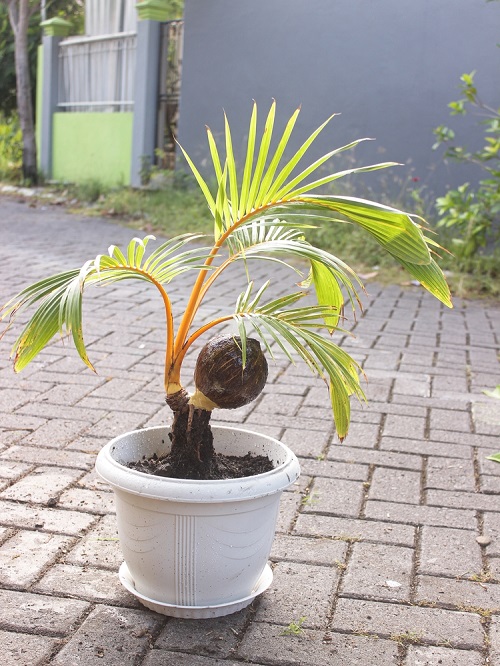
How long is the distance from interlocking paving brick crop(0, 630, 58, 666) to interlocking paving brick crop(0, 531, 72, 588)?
278 millimetres

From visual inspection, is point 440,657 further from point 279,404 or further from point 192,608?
point 279,404

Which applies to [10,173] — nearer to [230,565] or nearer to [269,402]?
[269,402]

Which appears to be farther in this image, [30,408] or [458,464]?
[30,408]

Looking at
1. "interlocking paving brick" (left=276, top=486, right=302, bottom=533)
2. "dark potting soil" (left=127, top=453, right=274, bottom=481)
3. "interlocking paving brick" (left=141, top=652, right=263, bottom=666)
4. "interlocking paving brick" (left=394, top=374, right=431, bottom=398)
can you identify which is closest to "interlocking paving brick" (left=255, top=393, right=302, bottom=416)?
"interlocking paving brick" (left=394, top=374, right=431, bottom=398)

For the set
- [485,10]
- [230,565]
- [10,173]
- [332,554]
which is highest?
[485,10]

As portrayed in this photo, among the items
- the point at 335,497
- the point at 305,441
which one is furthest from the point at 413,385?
the point at 335,497

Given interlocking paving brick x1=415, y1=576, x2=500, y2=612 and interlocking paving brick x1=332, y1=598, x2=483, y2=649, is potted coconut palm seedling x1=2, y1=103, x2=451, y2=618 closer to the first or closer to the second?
interlocking paving brick x1=332, y1=598, x2=483, y2=649

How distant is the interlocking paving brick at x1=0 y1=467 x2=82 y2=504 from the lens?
3.01 metres

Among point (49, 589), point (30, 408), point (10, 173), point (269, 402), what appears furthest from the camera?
point (10, 173)

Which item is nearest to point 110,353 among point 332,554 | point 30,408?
point 30,408

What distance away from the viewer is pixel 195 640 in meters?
2.21

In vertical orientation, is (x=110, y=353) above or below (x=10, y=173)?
above

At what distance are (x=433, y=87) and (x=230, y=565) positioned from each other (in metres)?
7.94

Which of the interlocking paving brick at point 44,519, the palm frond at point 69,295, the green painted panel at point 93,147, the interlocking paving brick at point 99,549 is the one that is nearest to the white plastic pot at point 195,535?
the interlocking paving brick at point 99,549
